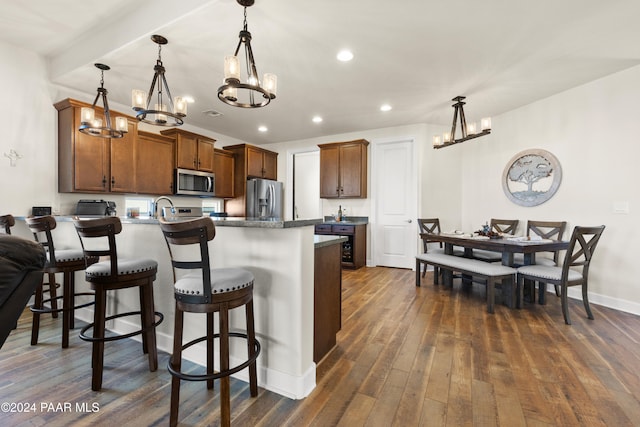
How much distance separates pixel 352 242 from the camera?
506 centimetres

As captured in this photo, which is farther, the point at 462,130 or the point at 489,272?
the point at 462,130

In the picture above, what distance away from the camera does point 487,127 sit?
3342 millimetres

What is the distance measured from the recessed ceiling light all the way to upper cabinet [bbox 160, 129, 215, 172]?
2.98 m

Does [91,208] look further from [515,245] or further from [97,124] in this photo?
[515,245]

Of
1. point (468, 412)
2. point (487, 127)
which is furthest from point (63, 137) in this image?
point (487, 127)

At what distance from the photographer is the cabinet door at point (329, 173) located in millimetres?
5551

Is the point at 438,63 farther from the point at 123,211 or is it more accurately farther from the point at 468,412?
the point at 123,211

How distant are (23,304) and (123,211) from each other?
3.86m

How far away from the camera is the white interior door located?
16.9ft

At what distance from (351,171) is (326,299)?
3738mm

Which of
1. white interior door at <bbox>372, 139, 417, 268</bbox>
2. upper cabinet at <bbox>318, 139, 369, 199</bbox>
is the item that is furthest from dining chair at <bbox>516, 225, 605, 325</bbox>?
upper cabinet at <bbox>318, 139, 369, 199</bbox>

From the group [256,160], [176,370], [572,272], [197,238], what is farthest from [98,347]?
[256,160]

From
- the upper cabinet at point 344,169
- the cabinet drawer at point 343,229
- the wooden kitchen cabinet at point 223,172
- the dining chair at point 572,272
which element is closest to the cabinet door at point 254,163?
the wooden kitchen cabinet at point 223,172

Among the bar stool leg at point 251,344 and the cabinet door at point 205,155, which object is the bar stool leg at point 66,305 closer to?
the bar stool leg at point 251,344
